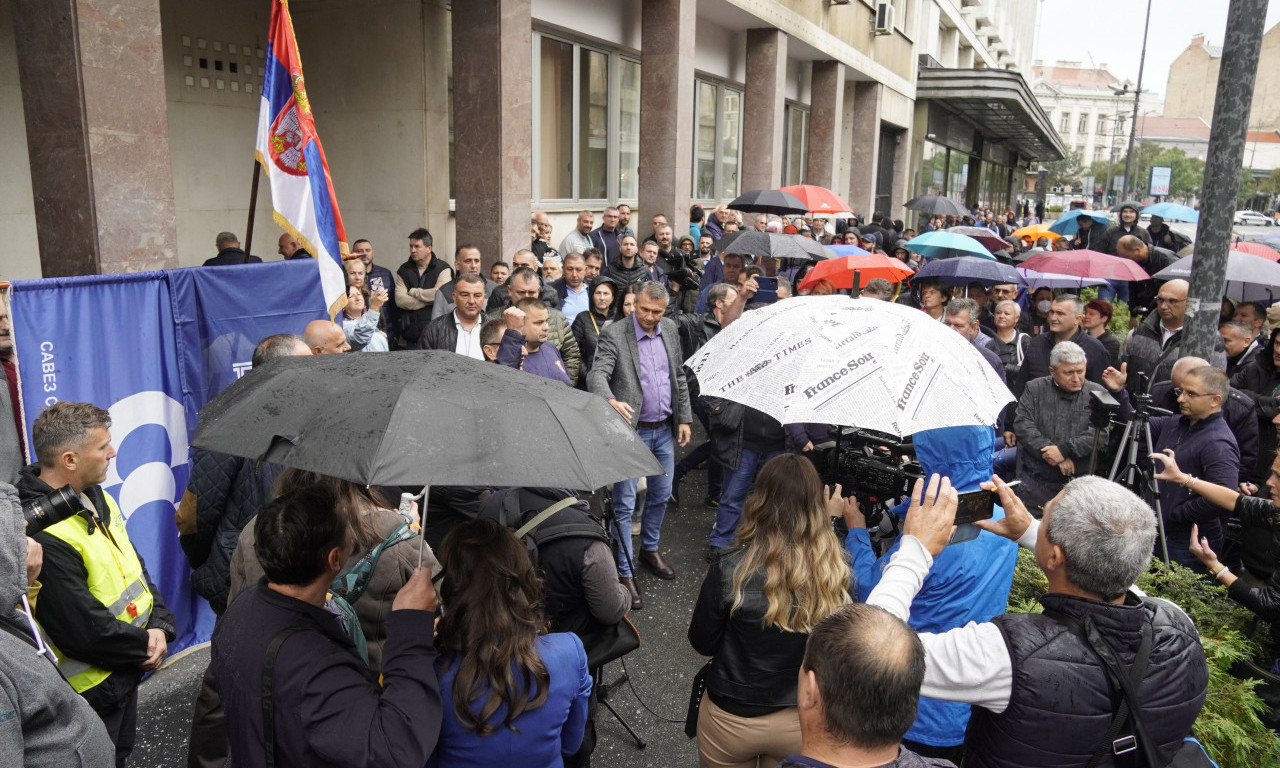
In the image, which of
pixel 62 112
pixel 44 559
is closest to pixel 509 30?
pixel 62 112

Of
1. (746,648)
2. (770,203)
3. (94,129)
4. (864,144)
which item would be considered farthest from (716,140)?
(746,648)

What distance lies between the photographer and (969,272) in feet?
27.6

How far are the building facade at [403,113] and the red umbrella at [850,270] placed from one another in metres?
A: 3.64

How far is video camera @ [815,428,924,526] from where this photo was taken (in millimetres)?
3238

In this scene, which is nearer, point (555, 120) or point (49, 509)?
point (49, 509)

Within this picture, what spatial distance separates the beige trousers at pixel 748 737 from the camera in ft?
10.2

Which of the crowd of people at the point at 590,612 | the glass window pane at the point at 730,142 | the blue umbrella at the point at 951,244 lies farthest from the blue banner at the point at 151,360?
the glass window pane at the point at 730,142

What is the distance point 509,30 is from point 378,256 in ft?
10.7

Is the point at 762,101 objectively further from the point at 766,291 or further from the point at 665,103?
the point at 766,291

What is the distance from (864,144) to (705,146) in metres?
8.98

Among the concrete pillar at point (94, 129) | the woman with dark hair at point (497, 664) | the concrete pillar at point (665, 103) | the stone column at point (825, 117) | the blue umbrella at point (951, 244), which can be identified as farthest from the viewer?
the stone column at point (825, 117)

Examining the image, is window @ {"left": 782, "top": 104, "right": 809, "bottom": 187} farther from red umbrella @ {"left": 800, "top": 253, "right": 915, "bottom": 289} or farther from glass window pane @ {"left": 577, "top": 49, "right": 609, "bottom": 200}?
red umbrella @ {"left": 800, "top": 253, "right": 915, "bottom": 289}

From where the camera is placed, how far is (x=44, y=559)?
126 inches

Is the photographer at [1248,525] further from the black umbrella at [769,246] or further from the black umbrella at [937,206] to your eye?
the black umbrella at [937,206]
